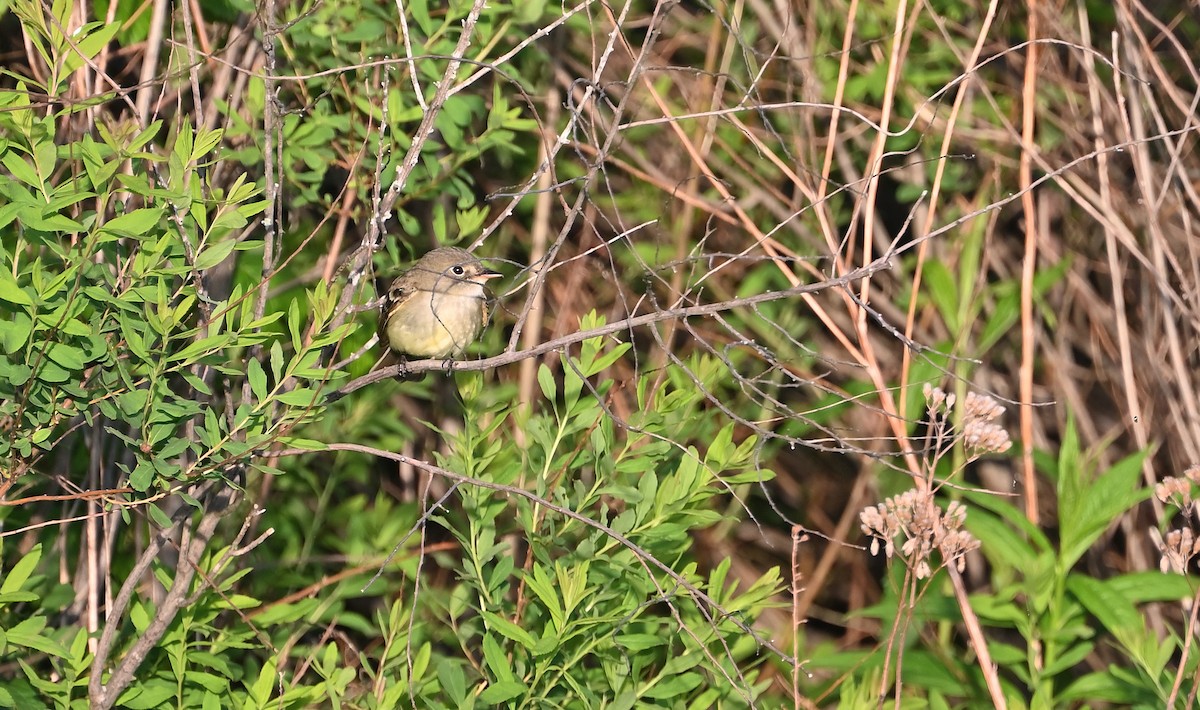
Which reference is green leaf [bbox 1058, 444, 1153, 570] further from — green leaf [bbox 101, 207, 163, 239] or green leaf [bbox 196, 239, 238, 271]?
green leaf [bbox 101, 207, 163, 239]

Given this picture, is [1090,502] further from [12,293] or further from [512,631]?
[12,293]

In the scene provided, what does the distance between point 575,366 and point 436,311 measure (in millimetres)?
1657

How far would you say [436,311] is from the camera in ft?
15.0

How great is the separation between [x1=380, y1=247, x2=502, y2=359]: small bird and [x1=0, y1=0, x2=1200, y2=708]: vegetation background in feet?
0.42

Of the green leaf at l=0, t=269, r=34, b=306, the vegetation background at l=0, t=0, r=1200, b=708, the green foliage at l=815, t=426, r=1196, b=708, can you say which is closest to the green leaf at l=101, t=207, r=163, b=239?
the vegetation background at l=0, t=0, r=1200, b=708

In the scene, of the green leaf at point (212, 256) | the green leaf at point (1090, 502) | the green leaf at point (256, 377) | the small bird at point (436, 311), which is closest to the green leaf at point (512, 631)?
the green leaf at point (256, 377)

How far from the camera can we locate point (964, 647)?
224 inches

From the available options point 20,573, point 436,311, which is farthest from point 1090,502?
point 20,573

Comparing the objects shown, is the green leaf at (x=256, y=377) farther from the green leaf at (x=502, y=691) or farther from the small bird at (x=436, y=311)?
the small bird at (x=436, y=311)

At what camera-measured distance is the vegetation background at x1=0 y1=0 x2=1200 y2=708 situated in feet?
9.82

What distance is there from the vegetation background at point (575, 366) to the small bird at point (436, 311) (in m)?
0.13

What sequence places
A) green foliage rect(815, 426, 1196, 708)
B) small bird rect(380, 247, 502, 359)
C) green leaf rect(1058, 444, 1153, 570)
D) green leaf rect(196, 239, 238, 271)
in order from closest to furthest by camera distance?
1. green leaf rect(196, 239, 238, 271)
2. green foliage rect(815, 426, 1196, 708)
3. green leaf rect(1058, 444, 1153, 570)
4. small bird rect(380, 247, 502, 359)

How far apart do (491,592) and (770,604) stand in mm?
774

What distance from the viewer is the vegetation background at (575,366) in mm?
2992
